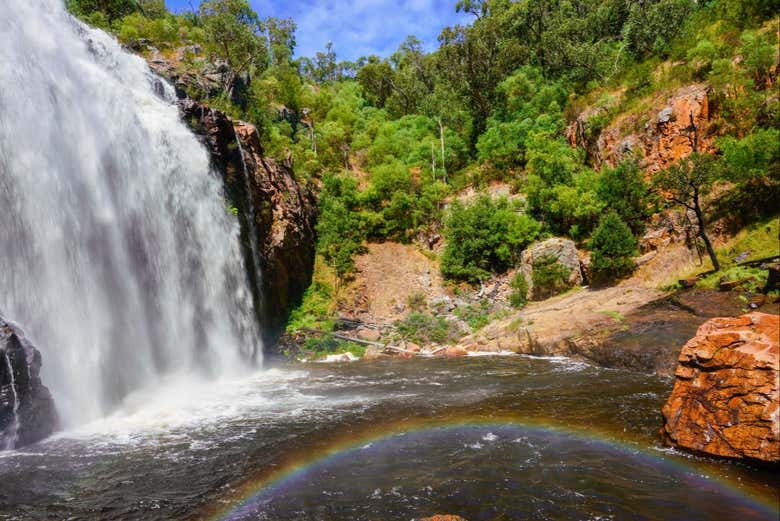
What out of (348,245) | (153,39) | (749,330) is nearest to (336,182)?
(348,245)

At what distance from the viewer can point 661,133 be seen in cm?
2788

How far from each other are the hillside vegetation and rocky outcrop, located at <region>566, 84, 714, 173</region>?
1.22 feet

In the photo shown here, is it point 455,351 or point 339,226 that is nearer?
point 455,351

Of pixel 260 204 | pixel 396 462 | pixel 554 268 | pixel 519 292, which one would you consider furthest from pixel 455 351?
pixel 260 204

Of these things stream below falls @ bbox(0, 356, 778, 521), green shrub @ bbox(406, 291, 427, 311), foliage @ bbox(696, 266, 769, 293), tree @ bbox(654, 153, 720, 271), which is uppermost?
tree @ bbox(654, 153, 720, 271)

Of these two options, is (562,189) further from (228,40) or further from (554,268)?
(228,40)

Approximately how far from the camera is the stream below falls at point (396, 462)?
18.8 feet

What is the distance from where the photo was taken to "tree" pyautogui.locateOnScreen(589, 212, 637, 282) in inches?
904

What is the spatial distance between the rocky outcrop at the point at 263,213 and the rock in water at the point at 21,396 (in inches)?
514

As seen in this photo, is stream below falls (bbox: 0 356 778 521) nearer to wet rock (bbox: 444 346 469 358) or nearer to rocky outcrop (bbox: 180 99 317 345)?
wet rock (bbox: 444 346 469 358)

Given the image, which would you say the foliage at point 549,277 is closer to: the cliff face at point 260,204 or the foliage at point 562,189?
the foliage at point 562,189

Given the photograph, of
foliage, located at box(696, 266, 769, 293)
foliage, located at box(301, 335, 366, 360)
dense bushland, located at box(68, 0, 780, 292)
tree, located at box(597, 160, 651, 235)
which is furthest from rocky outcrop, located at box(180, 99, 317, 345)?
foliage, located at box(696, 266, 769, 293)

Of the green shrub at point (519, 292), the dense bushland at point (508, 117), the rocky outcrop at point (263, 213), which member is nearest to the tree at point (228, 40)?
the dense bushland at point (508, 117)

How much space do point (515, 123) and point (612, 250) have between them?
20357 mm
